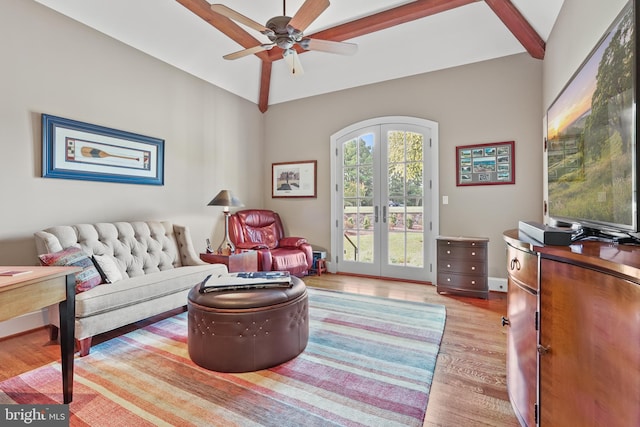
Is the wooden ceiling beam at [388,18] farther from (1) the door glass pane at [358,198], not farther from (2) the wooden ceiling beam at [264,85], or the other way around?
(1) the door glass pane at [358,198]

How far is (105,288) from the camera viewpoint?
2.27 m

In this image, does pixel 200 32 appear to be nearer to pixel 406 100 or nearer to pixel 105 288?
pixel 406 100

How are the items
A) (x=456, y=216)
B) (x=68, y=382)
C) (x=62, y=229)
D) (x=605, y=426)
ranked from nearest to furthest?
(x=605, y=426) < (x=68, y=382) < (x=62, y=229) < (x=456, y=216)

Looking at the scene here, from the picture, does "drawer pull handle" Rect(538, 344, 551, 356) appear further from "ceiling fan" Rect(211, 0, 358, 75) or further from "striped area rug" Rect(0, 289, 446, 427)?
"ceiling fan" Rect(211, 0, 358, 75)

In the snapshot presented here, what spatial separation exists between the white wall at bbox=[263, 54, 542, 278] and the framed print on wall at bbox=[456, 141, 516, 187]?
0.07 metres

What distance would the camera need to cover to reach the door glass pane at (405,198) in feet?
13.9

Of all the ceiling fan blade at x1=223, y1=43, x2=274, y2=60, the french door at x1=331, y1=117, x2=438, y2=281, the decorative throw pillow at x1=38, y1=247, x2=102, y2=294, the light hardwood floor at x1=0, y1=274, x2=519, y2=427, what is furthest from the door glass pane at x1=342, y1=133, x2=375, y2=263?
the decorative throw pillow at x1=38, y1=247, x2=102, y2=294

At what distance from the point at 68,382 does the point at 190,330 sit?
654 mm

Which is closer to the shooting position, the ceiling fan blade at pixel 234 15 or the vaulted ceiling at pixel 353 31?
the ceiling fan blade at pixel 234 15

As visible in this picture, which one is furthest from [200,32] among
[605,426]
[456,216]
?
[605,426]

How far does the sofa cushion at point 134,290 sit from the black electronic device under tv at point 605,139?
2.91 meters

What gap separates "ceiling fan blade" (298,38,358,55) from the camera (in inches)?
111

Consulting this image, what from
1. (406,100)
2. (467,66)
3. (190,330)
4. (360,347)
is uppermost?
(467,66)

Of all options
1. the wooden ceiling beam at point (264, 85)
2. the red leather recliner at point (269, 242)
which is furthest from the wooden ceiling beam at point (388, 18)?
the red leather recliner at point (269, 242)
